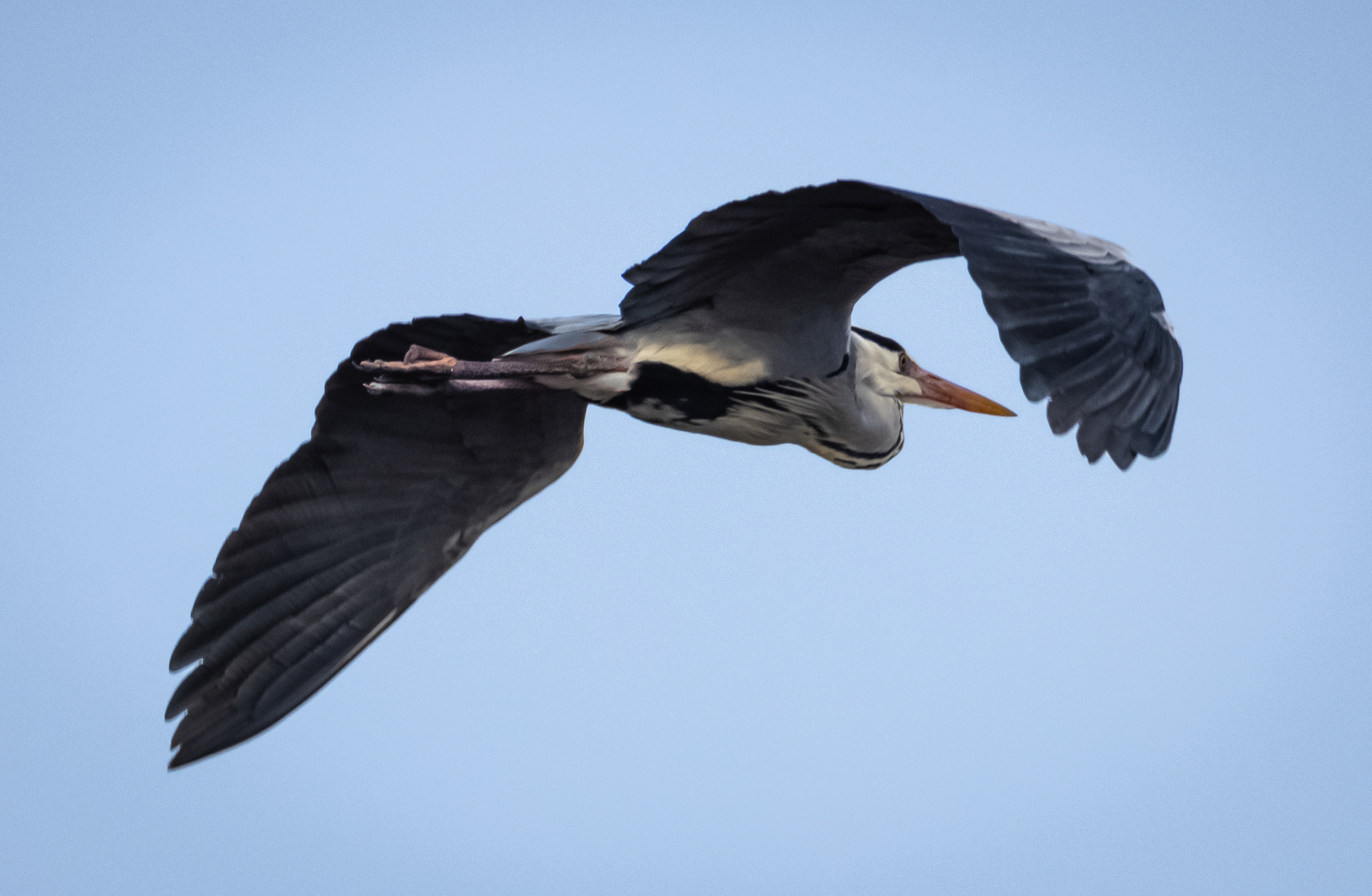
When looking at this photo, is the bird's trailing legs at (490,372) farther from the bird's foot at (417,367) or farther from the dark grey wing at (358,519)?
the dark grey wing at (358,519)

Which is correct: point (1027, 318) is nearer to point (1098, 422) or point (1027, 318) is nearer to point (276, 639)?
point (1098, 422)

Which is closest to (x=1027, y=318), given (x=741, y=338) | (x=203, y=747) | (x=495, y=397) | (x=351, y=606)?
(x=741, y=338)

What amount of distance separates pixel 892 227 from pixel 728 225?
0.42 metres

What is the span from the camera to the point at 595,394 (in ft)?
15.3

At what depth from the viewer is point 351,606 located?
5105 mm

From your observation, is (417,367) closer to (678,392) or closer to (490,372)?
(490,372)

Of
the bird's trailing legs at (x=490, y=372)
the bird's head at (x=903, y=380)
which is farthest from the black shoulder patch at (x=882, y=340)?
the bird's trailing legs at (x=490, y=372)

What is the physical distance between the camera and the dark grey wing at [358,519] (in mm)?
5012

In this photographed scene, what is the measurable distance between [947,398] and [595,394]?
1296 millimetres

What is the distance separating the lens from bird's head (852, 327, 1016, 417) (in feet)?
16.2

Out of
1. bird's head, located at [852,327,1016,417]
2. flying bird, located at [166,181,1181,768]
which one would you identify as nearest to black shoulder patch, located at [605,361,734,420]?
flying bird, located at [166,181,1181,768]

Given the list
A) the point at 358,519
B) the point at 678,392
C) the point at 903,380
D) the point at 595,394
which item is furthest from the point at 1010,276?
the point at 358,519

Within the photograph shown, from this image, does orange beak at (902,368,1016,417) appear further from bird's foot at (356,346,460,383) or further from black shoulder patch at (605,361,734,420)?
bird's foot at (356,346,460,383)

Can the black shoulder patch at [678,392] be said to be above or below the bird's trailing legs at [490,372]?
below
